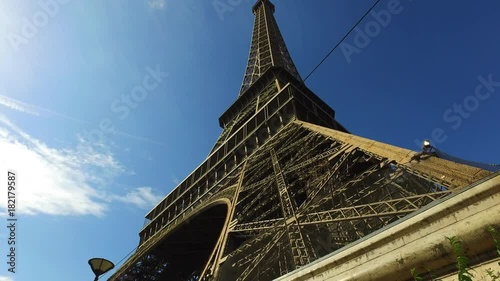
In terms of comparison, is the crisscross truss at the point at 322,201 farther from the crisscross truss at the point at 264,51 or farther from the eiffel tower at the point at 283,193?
the crisscross truss at the point at 264,51

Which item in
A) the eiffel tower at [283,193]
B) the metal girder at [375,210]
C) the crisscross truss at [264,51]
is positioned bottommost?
the metal girder at [375,210]

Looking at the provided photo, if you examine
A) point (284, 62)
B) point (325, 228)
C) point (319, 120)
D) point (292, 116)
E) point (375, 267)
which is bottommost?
point (375, 267)

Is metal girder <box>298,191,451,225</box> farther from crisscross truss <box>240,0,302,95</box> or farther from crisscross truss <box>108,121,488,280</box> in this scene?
crisscross truss <box>240,0,302,95</box>

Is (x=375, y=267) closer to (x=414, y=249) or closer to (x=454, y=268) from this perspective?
(x=414, y=249)

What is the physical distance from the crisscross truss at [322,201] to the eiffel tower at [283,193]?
0.04 meters

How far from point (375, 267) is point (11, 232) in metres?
14.7

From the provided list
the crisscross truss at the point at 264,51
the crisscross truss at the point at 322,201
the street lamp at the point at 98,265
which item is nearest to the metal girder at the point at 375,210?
the crisscross truss at the point at 322,201

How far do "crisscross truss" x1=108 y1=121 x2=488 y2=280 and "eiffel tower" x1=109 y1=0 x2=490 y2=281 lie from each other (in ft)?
0.14

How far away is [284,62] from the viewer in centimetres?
4606

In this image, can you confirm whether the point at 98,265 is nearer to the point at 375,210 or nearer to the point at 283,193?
the point at 283,193

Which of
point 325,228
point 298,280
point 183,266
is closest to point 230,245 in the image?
point 325,228

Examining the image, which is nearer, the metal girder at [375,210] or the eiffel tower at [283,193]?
the metal girder at [375,210]

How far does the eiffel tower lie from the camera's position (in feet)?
29.3

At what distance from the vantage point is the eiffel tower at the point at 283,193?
8943mm
